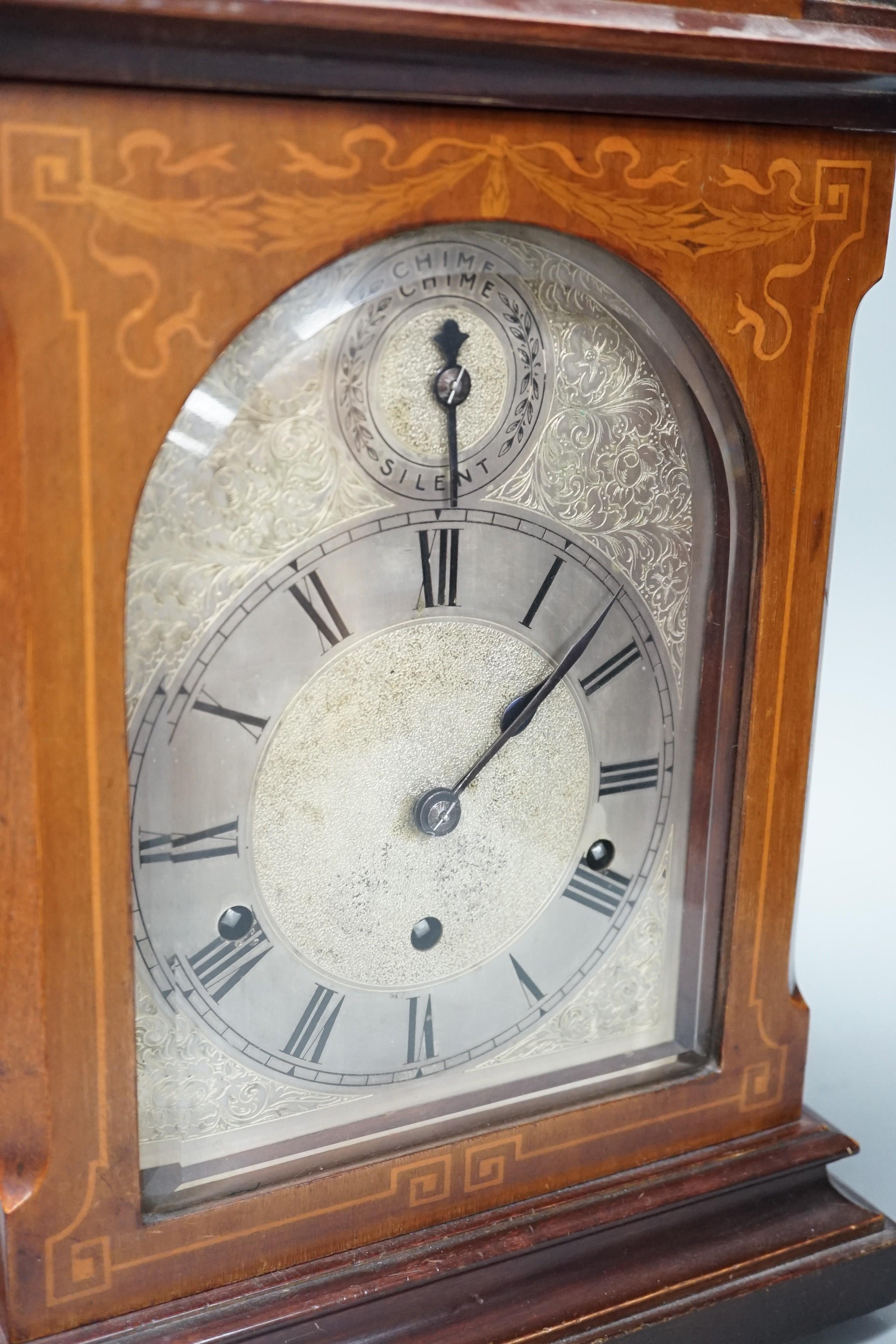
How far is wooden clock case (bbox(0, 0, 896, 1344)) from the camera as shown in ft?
2.77

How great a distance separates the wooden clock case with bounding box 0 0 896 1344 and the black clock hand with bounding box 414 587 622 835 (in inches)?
5.6

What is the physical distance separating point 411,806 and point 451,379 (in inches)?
12.1

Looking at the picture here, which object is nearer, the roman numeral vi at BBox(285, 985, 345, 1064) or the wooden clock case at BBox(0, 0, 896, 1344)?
the wooden clock case at BBox(0, 0, 896, 1344)

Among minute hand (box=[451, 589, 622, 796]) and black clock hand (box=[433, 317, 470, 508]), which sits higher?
black clock hand (box=[433, 317, 470, 508])

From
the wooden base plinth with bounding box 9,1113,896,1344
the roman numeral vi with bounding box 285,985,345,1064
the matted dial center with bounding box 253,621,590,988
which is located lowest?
the wooden base plinth with bounding box 9,1113,896,1344

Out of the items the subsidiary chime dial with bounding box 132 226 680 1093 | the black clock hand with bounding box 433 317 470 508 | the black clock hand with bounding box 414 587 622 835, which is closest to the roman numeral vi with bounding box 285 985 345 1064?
the subsidiary chime dial with bounding box 132 226 680 1093

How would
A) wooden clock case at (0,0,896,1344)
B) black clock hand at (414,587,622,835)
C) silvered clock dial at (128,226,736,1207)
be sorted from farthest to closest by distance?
black clock hand at (414,587,622,835) → silvered clock dial at (128,226,736,1207) → wooden clock case at (0,0,896,1344)

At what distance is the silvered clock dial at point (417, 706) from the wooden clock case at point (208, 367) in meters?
0.04

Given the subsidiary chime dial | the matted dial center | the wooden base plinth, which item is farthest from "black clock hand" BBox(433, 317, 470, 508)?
the wooden base plinth

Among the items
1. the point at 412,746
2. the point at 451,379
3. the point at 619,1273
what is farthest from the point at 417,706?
the point at 619,1273

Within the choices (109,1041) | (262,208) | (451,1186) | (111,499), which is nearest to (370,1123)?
(451,1186)

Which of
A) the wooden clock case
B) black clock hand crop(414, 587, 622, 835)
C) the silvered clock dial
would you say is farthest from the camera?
black clock hand crop(414, 587, 622, 835)

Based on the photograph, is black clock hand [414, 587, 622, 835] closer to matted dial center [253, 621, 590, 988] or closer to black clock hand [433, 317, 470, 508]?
matted dial center [253, 621, 590, 988]

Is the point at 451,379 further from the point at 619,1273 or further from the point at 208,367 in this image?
the point at 619,1273
